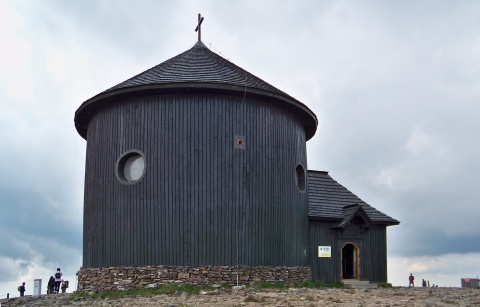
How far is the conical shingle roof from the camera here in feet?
62.7

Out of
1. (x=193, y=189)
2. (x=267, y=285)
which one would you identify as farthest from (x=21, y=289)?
(x=267, y=285)

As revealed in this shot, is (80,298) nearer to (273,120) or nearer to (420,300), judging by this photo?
(273,120)

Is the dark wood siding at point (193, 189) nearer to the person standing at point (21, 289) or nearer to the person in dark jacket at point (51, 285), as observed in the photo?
the person in dark jacket at point (51, 285)

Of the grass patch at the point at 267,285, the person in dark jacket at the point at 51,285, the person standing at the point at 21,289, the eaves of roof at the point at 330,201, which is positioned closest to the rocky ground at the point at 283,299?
the grass patch at the point at 267,285

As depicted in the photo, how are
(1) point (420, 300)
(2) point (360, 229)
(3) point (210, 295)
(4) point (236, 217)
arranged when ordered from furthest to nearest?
(2) point (360, 229), (4) point (236, 217), (3) point (210, 295), (1) point (420, 300)

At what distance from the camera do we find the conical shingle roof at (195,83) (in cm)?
1912

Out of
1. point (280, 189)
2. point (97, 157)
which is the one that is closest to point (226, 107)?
point (280, 189)

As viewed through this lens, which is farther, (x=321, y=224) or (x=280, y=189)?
(x=321, y=224)

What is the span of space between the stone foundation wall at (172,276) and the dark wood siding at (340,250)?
322 cm

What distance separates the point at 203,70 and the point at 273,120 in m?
2.68

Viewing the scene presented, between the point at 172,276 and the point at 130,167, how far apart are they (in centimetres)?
370

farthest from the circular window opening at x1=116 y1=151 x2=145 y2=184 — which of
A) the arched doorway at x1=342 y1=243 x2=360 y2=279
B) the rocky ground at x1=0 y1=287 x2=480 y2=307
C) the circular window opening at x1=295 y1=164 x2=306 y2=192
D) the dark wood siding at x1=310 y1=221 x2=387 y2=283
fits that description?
the arched doorway at x1=342 y1=243 x2=360 y2=279

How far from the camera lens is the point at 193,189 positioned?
18922mm

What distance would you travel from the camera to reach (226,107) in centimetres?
1952
